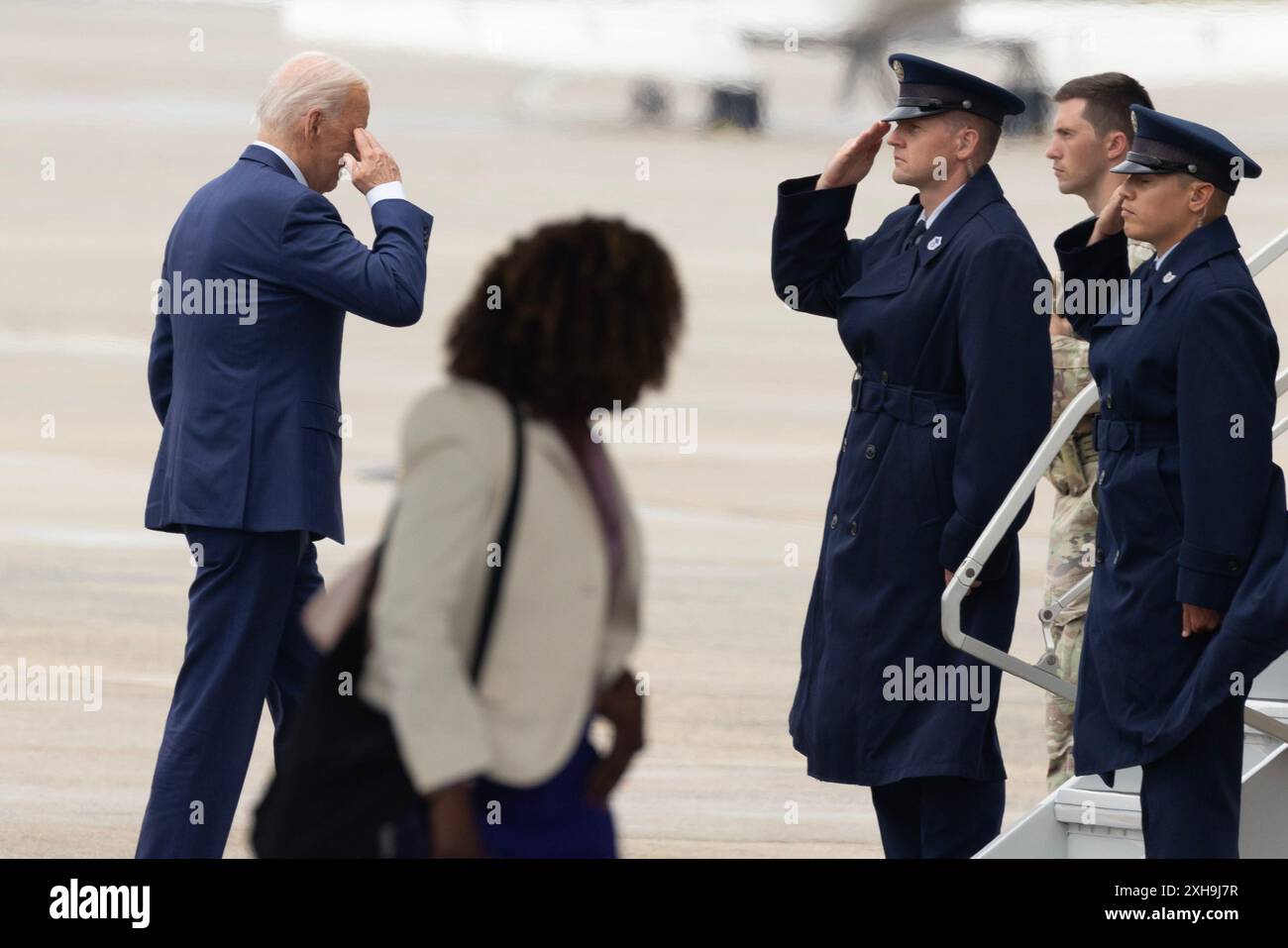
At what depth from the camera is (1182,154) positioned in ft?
11.9

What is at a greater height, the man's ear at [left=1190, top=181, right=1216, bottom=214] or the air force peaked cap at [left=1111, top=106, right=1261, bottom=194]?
the air force peaked cap at [left=1111, top=106, right=1261, bottom=194]

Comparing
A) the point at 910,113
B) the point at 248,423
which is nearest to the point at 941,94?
the point at 910,113

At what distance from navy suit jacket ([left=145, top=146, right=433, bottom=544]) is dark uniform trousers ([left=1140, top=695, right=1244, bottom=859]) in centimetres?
158

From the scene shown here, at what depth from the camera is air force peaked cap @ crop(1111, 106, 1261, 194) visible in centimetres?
359

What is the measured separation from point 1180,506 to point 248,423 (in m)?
1.72

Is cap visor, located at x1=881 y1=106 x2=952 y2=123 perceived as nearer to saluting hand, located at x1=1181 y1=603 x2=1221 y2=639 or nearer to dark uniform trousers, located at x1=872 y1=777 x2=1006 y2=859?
saluting hand, located at x1=1181 y1=603 x2=1221 y2=639

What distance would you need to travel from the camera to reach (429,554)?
6.89ft

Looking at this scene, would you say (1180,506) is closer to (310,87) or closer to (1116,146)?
(1116,146)

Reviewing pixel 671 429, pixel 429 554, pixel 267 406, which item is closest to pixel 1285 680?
pixel 267 406

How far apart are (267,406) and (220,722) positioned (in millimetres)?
601

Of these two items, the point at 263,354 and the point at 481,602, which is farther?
the point at 263,354

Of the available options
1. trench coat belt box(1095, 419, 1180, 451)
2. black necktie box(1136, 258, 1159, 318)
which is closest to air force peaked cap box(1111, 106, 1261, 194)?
black necktie box(1136, 258, 1159, 318)

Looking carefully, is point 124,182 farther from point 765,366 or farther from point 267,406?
point 267,406

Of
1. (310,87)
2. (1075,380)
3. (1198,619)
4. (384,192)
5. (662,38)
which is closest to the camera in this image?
(1198,619)
